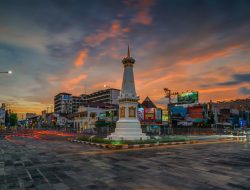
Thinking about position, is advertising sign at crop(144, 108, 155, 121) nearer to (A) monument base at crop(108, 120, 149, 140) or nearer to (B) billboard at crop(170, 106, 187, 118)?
(B) billboard at crop(170, 106, 187, 118)

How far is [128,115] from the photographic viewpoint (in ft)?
102

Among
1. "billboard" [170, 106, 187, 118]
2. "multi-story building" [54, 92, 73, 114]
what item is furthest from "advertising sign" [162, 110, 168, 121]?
"multi-story building" [54, 92, 73, 114]

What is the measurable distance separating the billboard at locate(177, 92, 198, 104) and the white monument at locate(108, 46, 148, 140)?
4890 cm

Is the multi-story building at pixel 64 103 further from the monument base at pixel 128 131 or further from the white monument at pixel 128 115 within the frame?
the monument base at pixel 128 131

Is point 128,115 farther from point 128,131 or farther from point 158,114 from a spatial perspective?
point 158,114

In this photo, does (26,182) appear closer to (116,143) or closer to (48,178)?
(48,178)

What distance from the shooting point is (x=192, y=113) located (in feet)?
275

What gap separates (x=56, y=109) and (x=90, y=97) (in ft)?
139

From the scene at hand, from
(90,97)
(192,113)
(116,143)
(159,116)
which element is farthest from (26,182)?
(90,97)

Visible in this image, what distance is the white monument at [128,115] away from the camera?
2991 cm

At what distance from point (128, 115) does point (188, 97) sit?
167 feet

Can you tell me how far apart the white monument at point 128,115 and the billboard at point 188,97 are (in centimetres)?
4890

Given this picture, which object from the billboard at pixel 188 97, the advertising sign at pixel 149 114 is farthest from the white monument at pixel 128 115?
the billboard at pixel 188 97

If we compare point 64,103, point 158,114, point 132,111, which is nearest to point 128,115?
point 132,111
